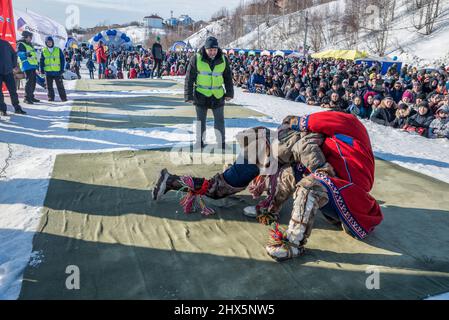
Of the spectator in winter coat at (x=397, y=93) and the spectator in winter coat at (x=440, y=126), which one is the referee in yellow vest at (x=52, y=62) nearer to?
the spectator in winter coat at (x=440, y=126)

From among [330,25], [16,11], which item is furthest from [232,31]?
[16,11]

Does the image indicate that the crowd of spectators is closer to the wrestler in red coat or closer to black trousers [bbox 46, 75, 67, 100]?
the wrestler in red coat

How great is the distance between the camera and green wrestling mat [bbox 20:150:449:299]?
6.66 feet

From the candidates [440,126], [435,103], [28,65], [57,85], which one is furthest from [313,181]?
[28,65]

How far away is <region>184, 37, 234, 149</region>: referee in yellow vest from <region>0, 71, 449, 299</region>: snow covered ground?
1.41 feet

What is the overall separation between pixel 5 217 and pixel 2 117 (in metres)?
4.15

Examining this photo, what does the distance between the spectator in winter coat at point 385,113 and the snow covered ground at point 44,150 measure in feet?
0.85

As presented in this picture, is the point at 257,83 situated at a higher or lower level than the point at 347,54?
lower

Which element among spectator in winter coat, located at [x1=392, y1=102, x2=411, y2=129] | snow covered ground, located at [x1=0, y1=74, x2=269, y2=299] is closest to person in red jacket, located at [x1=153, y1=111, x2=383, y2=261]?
snow covered ground, located at [x1=0, y1=74, x2=269, y2=299]

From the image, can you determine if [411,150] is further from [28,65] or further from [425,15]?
[425,15]

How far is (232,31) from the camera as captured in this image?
6122 centimetres

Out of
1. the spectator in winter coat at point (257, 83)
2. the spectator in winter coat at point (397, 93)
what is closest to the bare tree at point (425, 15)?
the spectator in winter coat at point (257, 83)

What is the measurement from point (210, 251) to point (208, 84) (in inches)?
108

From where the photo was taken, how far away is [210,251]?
7.93 feet
